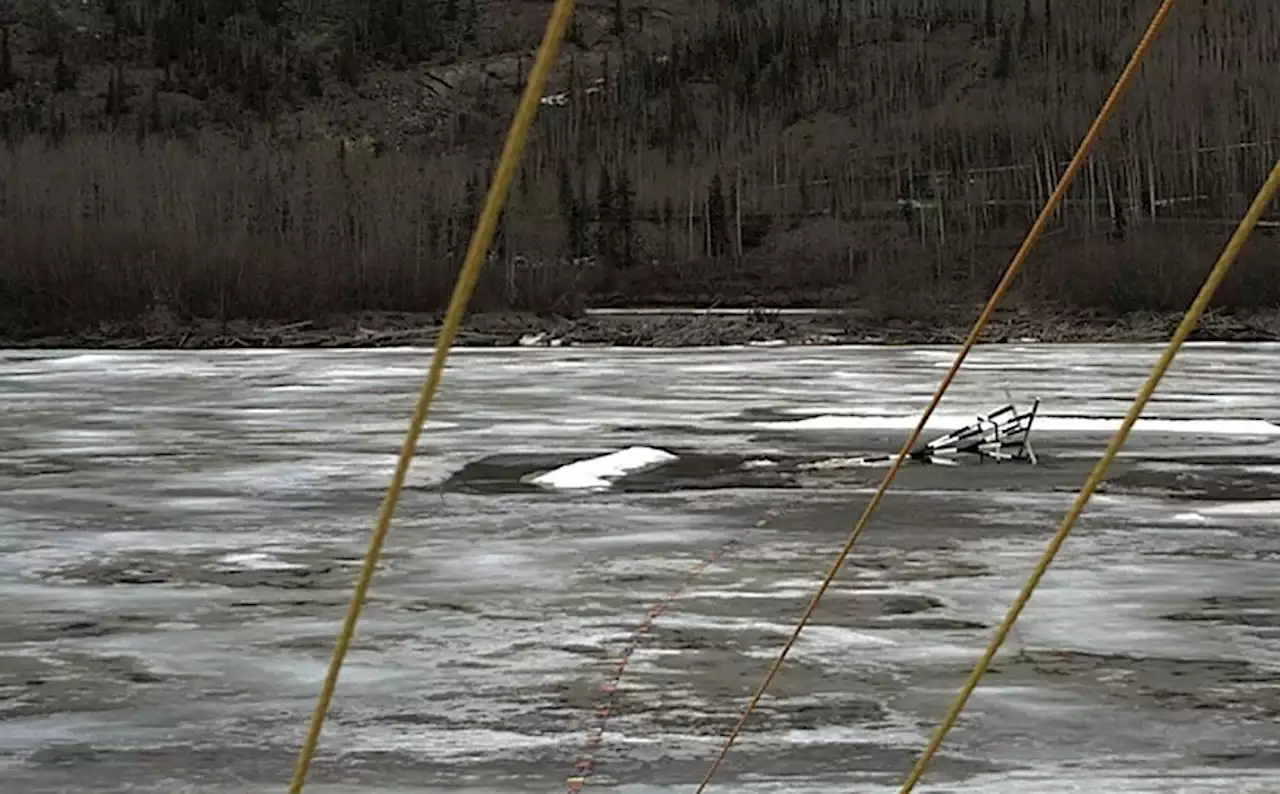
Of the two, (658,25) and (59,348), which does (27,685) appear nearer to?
(59,348)

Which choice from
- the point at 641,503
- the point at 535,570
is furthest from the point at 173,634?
the point at 641,503

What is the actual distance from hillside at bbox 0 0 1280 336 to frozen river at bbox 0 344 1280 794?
44.5 m

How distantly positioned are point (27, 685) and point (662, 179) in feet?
309

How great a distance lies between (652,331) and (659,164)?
1935 inches

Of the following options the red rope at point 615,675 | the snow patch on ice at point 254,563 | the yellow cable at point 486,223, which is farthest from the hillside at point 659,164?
the yellow cable at point 486,223

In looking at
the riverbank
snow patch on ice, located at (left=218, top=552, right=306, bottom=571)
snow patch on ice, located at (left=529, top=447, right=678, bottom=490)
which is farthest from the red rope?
the riverbank

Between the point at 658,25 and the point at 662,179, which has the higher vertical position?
the point at 658,25

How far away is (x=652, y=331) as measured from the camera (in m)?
57.9

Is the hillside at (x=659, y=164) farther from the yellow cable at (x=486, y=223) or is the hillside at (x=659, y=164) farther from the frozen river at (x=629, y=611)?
the yellow cable at (x=486, y=223)

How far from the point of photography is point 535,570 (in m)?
11.4

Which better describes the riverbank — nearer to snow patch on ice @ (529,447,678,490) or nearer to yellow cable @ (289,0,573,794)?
snow patch on ice @ (529,447,678,490)

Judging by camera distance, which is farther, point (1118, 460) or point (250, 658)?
point (1118, 460)

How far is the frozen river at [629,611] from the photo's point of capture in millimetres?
6926

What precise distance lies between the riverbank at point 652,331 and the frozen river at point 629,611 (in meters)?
35.1
